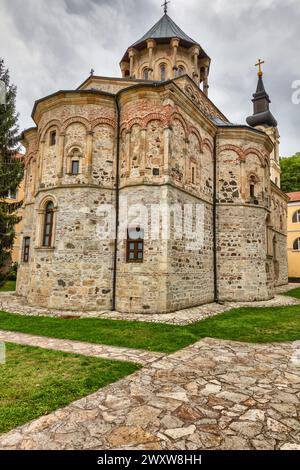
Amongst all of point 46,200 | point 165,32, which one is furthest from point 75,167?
point 165,32

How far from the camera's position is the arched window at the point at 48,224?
1194 cm

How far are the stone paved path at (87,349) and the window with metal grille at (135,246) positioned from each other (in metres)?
4.60

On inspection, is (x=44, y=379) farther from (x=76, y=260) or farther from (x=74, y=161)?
(x=74, y=161)

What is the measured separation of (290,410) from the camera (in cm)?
368

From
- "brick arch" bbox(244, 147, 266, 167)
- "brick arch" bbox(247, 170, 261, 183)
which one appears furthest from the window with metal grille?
"brick arch" bbox(244, 147, 266, 167)

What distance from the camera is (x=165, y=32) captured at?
17688 mm

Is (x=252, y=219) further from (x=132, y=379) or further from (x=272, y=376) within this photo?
(x=132, y=379)

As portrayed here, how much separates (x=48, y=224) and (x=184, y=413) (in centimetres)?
999

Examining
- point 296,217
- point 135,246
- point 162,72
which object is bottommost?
point 135,246

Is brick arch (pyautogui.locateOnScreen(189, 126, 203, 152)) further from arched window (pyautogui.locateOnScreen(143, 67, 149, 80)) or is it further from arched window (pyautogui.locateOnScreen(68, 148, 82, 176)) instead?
arched window (pyautogui.locateOnScreen(143, 67, 149, 80))

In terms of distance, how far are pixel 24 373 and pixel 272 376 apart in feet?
13.2

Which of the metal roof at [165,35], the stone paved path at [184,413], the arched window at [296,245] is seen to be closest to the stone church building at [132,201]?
the metal roof at [165,35]
